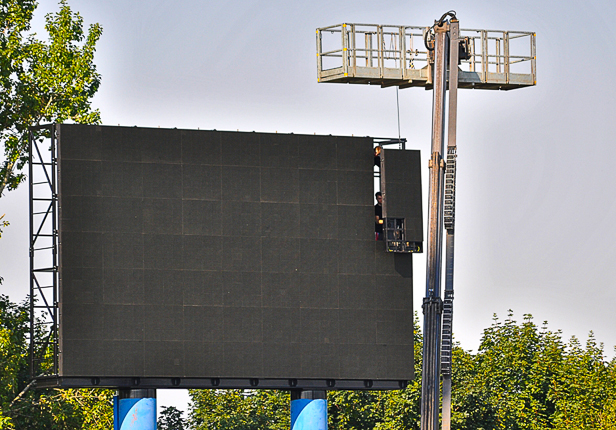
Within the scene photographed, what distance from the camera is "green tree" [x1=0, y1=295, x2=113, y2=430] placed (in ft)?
97.7

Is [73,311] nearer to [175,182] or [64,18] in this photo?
[175,182]

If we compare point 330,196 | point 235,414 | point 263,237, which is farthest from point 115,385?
point 235,414

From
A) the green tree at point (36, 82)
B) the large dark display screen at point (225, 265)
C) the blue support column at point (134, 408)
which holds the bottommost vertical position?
Answer: the blue support column at point (134, 408)

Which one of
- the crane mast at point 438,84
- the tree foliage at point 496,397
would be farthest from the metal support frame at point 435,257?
the tree foliage at point 496,397

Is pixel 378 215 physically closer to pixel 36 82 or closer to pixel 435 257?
pixel 435 257

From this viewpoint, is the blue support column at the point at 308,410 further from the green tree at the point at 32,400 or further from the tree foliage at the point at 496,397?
the tree foliage at the point at 496,397

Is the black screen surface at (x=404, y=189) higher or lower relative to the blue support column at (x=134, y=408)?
higher

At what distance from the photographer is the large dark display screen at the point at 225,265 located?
21.7 m

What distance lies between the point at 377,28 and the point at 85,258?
24.5ft

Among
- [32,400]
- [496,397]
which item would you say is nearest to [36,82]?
[32,400]

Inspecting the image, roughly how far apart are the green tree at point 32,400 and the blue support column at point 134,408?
259 inches

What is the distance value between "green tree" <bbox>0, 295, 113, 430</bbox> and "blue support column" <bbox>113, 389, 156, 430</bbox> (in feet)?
21.6

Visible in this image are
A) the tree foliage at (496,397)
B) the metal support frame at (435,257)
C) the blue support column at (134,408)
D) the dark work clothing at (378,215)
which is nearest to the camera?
the blue support column at (134,408)

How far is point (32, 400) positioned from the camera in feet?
104
